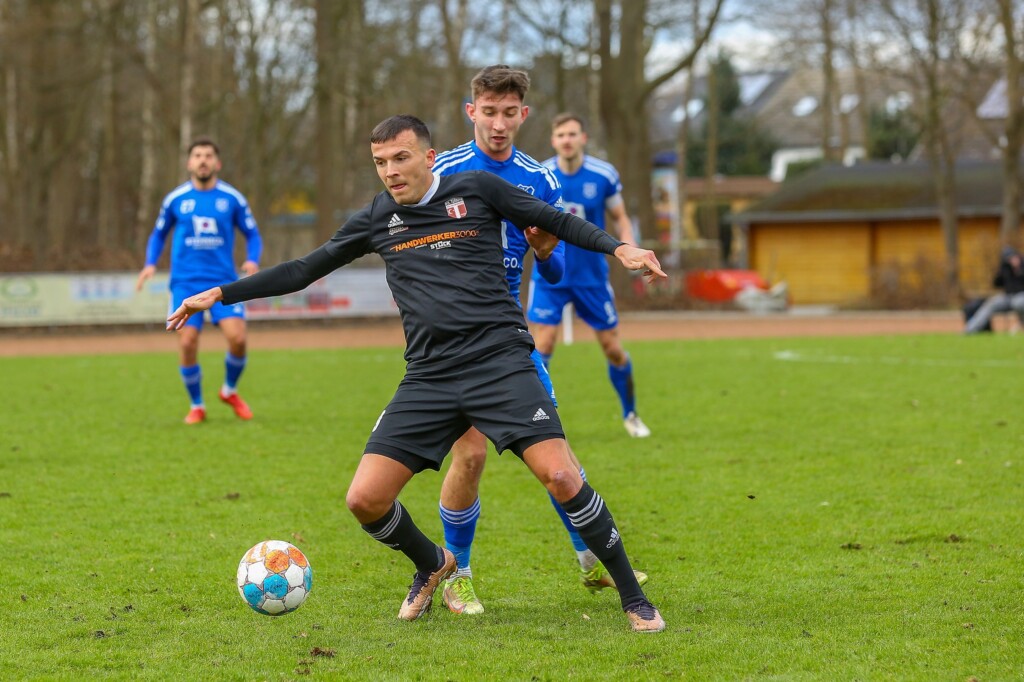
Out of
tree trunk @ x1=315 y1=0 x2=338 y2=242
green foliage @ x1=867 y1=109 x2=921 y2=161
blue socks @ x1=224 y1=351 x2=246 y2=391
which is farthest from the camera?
green foliage @ x1=867 y1=109 x2=921 y2=161

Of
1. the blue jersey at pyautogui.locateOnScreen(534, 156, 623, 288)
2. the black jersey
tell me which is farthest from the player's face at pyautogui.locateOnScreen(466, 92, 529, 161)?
the blue jersey at pyautogui.locateOnScreen(534, 156, 623, 288)

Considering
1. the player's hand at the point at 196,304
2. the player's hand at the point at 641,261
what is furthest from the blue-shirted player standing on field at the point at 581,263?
the player's hand at the point at 641,261

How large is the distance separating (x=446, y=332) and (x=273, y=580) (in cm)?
114

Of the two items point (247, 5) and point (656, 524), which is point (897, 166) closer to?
point (247, 5)

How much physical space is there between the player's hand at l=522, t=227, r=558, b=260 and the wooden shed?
1270 inches

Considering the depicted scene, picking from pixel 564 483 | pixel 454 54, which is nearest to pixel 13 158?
pixel 454 54

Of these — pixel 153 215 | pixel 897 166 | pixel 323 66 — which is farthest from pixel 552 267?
pixel 897 166

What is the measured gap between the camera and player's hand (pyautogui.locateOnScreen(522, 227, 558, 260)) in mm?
4887

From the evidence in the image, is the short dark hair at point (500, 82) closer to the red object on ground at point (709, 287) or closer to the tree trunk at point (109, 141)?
the tree trunk at point (109, 141)

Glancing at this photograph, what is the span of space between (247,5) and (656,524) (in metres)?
26.1

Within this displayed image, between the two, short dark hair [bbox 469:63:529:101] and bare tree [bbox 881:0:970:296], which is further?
bare tree [bbox 881:0:970:296]

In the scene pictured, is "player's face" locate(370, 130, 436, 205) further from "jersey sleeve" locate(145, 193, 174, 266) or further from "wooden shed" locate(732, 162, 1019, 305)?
"wooden shed" locate(732, 162, 1019, 305)

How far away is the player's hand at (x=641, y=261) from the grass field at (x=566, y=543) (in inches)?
52.0

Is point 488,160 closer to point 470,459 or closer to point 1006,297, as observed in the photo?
point 470,459
